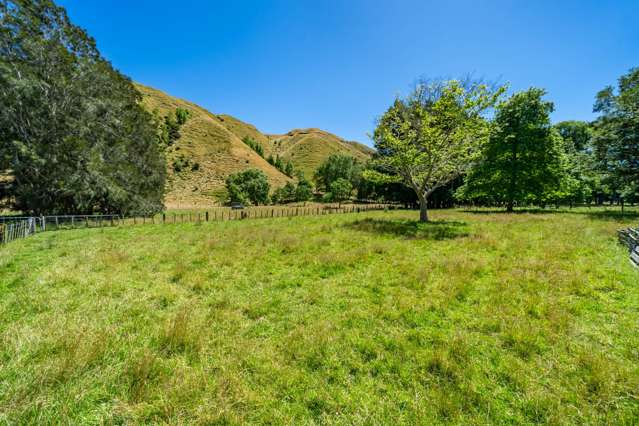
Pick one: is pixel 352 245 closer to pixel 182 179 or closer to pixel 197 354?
pixel 197 354

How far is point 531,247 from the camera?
10633mm

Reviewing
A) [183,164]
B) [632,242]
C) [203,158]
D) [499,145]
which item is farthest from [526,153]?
[203,158]

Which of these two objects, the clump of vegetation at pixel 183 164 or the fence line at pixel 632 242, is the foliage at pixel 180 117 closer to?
the clump of vegetation at pixel 183 164

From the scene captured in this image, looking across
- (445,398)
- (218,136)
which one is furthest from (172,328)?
(218,136)

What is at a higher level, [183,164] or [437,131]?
[183,164]

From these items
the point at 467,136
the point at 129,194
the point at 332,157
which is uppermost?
the point at 332,157

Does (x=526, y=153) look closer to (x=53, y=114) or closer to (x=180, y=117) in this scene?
(x=53, y=114)

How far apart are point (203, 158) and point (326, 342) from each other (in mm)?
102546

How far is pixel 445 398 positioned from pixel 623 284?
7.39 m

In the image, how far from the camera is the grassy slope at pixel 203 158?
76062mm

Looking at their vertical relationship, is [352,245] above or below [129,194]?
below

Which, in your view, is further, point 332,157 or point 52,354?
point 332,157

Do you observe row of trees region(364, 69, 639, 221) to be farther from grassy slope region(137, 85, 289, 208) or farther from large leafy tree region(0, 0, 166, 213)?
grassy slope region(137, 85, 289, 208)

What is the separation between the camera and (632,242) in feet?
30.0
